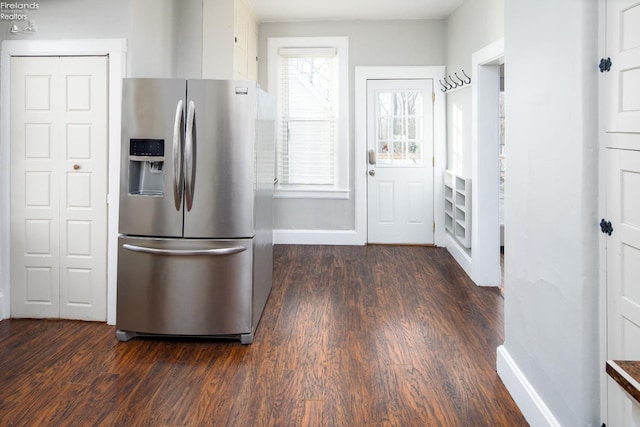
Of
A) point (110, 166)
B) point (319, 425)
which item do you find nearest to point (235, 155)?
point (110, 166)

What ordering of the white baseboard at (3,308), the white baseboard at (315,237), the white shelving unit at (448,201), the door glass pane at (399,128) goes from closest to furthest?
the white baseboard at (3,308) < the white shelving unit at (448,201) < the door glass pane at (399,128) < the white baseboard at (315,237)

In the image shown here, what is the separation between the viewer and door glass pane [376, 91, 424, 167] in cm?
543

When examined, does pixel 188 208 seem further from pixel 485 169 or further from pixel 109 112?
pixel 485 169

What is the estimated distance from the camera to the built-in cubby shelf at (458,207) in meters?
4.25

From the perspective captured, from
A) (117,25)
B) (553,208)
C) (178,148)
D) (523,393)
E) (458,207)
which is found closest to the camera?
(553,208)

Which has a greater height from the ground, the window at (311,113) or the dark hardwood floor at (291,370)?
the window at (311,113)

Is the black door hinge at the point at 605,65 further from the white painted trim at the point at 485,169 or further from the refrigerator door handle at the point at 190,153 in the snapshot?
the white painted trim at the point at 485,169

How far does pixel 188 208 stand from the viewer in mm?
2650

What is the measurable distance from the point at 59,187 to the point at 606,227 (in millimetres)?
3239

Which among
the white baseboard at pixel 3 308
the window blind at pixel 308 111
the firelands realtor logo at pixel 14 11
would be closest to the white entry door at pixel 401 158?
the window blind at pixel 308 111

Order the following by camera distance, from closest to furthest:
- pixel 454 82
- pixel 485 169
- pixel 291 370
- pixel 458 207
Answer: pixel 291 370
pixel 485 169
pixel 458 207
pixel 454 82

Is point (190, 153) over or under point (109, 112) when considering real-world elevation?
under

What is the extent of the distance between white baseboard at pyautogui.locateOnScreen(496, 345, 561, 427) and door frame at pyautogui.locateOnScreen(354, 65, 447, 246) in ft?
10.6

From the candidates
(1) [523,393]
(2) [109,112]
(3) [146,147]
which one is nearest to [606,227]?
(1) [523,393]
